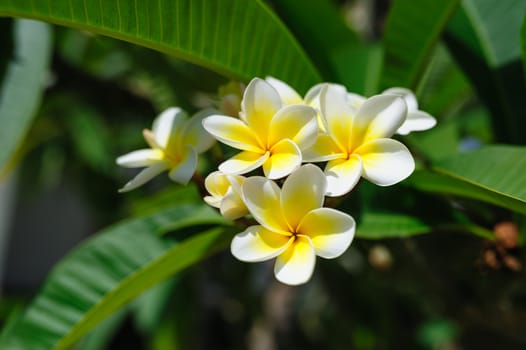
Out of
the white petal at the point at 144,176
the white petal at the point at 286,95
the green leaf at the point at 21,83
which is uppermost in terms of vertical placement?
the white petal at the point at 286,95

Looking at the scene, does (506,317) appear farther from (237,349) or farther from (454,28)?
(237,349)

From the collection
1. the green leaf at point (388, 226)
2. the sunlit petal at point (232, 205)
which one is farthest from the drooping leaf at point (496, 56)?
the sunlit petal at point (232, 205)

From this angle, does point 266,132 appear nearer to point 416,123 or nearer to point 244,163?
point 244,163

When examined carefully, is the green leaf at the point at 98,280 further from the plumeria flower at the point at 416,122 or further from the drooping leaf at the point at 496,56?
the drooping leaf at the point at 496,56

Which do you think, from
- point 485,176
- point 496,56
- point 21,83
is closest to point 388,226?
point 485,176

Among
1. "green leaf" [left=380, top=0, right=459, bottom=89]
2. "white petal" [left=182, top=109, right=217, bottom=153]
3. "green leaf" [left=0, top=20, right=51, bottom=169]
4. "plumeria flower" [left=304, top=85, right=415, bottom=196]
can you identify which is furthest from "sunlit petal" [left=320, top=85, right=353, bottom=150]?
"green leaf" [left=0, top=20, right=51, bottom=169]

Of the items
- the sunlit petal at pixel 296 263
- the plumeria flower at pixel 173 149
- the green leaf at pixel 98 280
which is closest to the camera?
the sunlit petal at pixel 296 263

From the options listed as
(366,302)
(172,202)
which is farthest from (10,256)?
(172,202)

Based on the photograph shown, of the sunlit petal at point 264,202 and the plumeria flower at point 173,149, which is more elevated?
the sunlit petal at point 264,202
